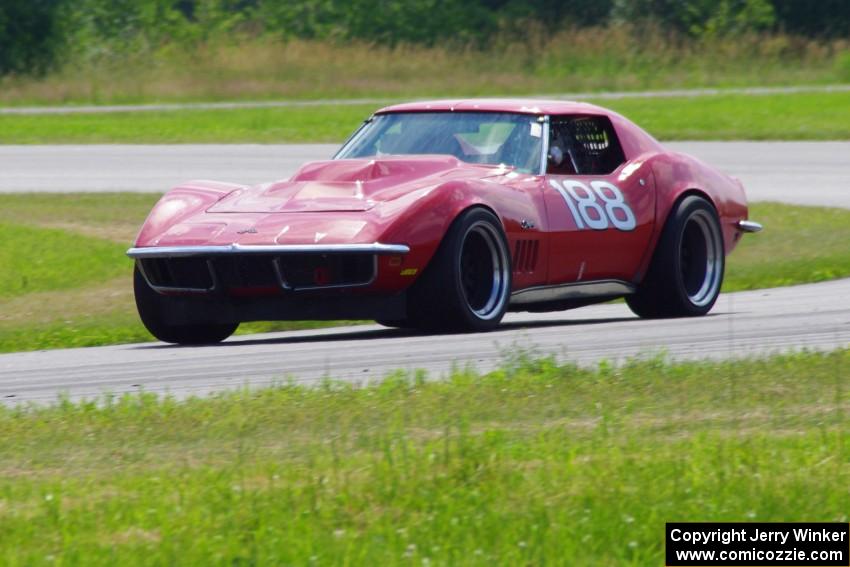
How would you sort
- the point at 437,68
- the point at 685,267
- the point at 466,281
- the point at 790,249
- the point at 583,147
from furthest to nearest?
Answer: the point at 437,68 → the point at 790,249 → the point at 685,267 → the point at 583,147 → the point at 466,281

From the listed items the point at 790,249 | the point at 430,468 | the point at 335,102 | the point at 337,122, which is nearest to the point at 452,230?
the point at 430,468

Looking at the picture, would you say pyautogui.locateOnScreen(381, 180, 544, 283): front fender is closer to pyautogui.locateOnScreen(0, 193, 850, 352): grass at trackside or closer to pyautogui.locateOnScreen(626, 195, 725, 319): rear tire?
pyautogui.locateOnScreen(626, 195, 725, 319): rear tire

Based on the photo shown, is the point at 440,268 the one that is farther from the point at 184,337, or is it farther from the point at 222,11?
the point at 222,11

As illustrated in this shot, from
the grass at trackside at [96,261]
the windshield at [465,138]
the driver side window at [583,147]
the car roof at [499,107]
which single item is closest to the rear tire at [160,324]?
the grass at trackside at [96,261]

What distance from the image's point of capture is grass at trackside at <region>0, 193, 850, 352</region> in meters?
11.5

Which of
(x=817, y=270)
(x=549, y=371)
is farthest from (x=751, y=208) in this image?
(x=549, y=371)

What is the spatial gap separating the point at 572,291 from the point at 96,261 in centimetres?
523

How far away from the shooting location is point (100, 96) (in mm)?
42719

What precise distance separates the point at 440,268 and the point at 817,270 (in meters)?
5.73

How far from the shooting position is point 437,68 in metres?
45.0

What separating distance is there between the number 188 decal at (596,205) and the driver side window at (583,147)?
0.18 metres

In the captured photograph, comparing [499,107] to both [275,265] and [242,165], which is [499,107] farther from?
[242,165]

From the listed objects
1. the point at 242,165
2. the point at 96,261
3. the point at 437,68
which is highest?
the point at 96,261

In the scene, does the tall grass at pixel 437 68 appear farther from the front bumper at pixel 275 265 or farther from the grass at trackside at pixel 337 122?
the front bumper at pixel 275 265
